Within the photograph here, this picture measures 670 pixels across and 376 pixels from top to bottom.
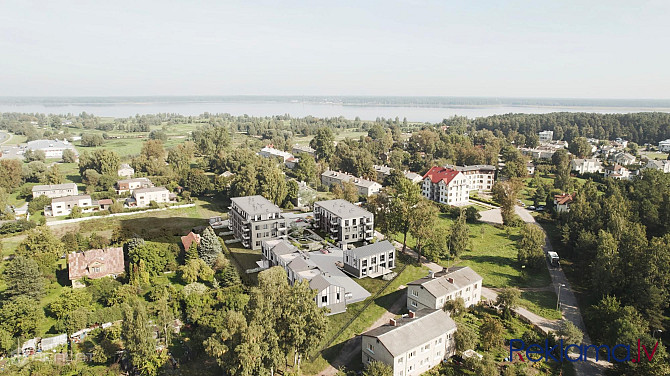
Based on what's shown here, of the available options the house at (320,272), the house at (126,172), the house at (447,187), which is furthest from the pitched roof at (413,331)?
the house at (126,172)

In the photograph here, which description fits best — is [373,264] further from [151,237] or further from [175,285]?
[151,237]

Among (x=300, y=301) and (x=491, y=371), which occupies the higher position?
(x=300, y=301)

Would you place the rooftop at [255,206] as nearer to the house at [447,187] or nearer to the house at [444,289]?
the house at [444,289]

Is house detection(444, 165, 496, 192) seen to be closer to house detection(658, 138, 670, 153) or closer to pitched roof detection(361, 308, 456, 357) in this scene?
pitched roof detection(361, 308, 456, 357)

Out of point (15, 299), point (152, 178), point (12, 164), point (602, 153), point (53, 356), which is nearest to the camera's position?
point (53, 356)

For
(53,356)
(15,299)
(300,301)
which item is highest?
(300,301)

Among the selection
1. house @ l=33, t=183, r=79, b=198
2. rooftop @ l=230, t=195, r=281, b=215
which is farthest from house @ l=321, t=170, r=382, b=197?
house @ l=33, t=183, r=79, b=198

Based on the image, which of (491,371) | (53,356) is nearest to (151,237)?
(53,356)
